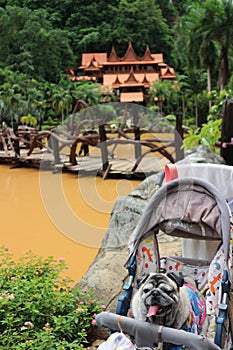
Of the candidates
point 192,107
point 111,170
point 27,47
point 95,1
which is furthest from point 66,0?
point 111,170

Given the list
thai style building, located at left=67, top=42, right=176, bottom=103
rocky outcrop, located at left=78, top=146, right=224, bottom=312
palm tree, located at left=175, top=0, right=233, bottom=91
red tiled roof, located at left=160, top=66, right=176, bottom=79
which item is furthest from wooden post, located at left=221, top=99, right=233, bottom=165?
red tiled roof, located at left=160, top=66, right=176, bottom=79

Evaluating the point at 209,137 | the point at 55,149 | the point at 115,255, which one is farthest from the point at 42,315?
the point at 55,149

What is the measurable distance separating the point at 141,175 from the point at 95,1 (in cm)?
2618

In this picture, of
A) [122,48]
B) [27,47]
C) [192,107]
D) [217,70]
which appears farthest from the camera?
[122,48]

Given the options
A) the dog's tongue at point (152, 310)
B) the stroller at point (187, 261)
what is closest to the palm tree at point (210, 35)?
the stroller at point (187, 261)

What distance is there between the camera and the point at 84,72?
27.6 m

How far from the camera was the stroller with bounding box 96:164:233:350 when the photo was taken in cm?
→ 172

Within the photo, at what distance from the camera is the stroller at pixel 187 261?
1.72 m

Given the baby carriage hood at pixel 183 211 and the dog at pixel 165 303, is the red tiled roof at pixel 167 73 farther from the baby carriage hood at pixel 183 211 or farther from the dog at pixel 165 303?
the dog at pixel 165 303

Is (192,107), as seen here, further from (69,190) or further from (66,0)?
(69,190)

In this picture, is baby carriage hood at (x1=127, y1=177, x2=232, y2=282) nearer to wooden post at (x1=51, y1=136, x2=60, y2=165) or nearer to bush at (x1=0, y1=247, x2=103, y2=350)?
bush at (x1=0, y1=247, x2=103, y2=350)

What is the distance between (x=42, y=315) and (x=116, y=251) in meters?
1.09

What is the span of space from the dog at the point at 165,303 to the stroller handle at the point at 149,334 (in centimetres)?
4

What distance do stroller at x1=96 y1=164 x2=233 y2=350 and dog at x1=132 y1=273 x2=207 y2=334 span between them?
47mm
